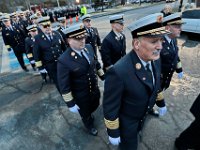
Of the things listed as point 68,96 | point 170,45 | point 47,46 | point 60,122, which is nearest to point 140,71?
point 68,96

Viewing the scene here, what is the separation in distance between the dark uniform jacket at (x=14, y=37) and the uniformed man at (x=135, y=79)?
649 cm

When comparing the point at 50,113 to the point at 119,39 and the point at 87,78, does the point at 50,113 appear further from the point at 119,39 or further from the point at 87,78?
the point at 119,39

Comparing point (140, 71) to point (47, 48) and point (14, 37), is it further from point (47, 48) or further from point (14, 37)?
point (14, 37)

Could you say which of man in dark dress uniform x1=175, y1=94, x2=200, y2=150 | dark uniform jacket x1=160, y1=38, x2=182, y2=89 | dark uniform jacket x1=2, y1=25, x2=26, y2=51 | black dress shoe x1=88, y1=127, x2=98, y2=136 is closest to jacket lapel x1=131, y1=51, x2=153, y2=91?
man in dark dress uniform x1=175, y1=94, x2=200, y2=150

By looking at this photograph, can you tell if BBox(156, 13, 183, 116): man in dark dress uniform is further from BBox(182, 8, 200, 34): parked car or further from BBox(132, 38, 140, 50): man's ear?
BBox(182, 8, 200, 34): parked car

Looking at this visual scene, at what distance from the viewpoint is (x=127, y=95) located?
2.25m

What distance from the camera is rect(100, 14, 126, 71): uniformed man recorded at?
14.0 feet

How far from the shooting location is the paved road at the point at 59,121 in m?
3.80

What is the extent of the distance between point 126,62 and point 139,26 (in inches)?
16.3

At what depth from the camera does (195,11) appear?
1016cm

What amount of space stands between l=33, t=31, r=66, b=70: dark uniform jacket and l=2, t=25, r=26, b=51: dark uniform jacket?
315cm

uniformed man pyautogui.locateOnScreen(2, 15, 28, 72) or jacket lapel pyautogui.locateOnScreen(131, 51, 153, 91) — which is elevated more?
jacket lapel pyautogui.locateOnScreen(131, 51, 153, 91)

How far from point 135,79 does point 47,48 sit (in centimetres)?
332

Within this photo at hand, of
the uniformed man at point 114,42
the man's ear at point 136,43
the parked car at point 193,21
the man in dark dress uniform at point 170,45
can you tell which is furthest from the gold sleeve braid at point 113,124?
the parked car at point 193,21
